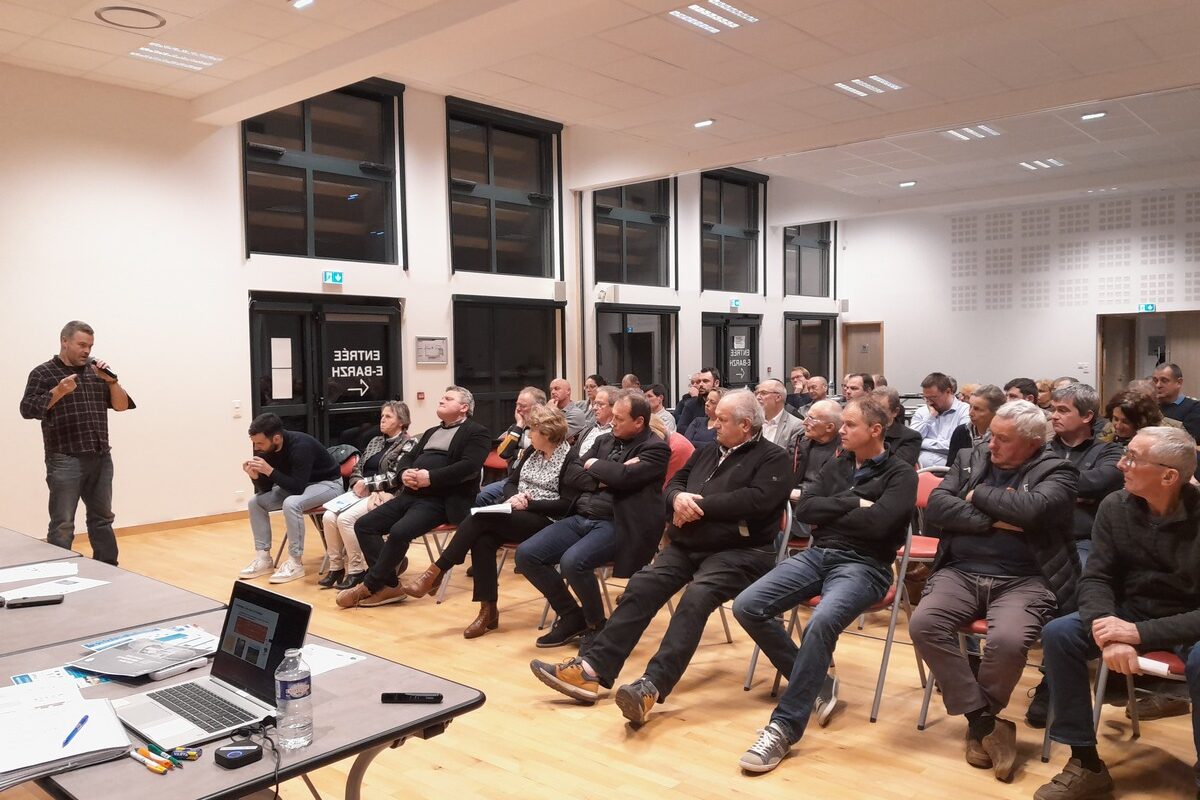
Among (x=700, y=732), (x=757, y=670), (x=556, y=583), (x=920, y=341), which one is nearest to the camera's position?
(x=700, y=732)

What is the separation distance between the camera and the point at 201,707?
1949mm

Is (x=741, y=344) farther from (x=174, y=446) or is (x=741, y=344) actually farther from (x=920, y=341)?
(x=174, y=446)

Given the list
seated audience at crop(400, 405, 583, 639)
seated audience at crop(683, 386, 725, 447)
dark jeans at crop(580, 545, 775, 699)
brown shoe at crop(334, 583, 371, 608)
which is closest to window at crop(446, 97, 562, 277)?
seated audience at crop(683, 386, 725, 447)

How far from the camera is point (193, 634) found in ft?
8.02

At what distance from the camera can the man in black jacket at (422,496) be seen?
5.32 m

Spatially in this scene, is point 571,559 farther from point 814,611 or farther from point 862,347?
point 862,347

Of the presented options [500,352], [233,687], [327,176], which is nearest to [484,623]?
[233,687]

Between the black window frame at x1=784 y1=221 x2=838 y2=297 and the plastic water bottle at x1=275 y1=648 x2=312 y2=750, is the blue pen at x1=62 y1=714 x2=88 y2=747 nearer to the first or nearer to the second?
the plastic water bottle at x1=275 y1=648 x2=312 y2=750

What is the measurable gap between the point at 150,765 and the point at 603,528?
2.99 metres

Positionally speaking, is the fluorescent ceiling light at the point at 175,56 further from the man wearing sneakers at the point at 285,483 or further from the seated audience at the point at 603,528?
the seated audience at the point at 603,528

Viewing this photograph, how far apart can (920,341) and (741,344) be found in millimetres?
3521

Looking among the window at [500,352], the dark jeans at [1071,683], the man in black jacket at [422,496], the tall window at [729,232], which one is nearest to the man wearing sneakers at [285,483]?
the man in black jacket at [422,496]

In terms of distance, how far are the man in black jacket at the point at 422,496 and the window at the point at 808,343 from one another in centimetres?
1078

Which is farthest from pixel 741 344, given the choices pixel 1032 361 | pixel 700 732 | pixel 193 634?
pixel 193 634
